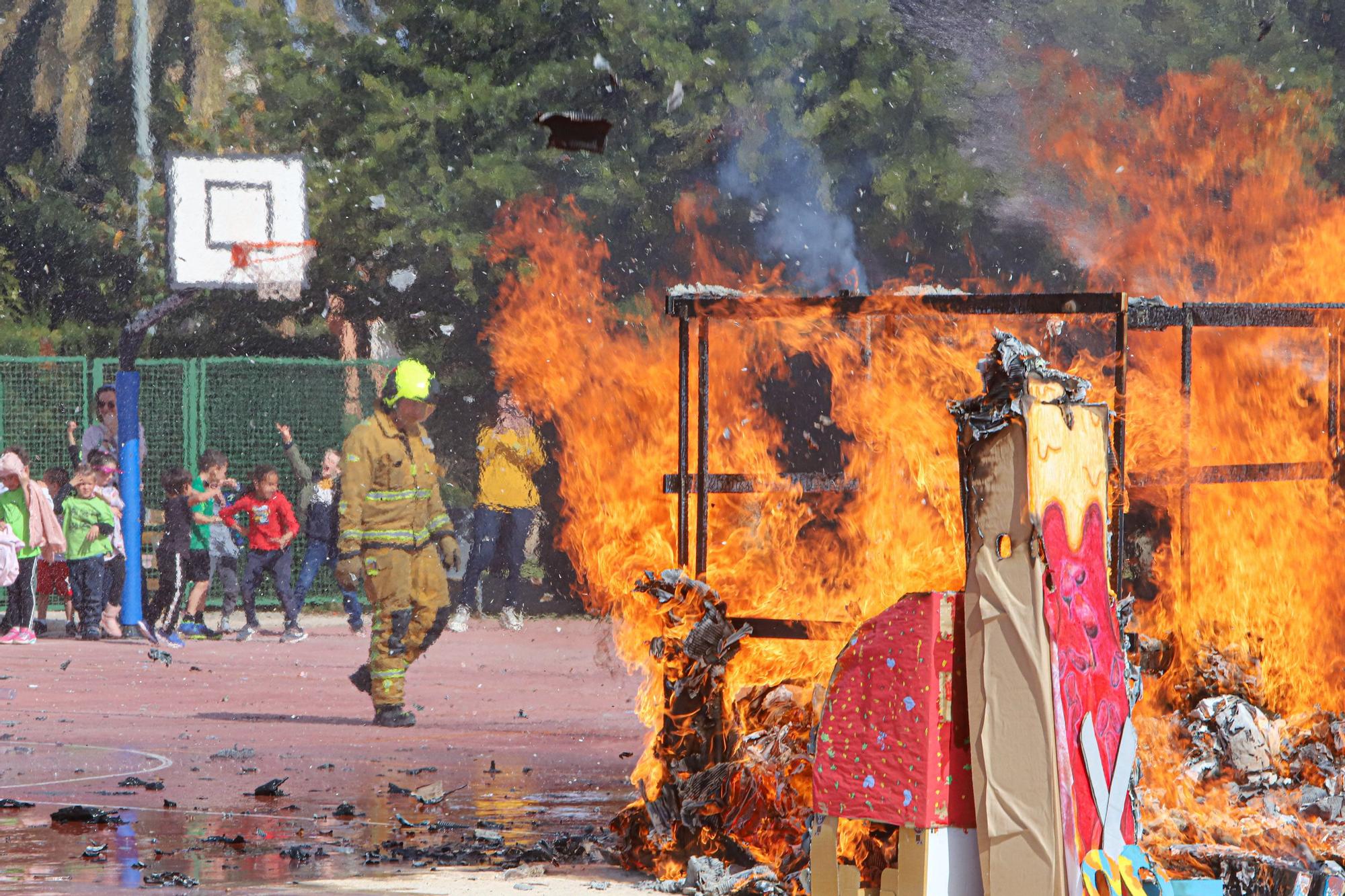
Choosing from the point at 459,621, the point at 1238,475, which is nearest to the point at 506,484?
the point at 459,621

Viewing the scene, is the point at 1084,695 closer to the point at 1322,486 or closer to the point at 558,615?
the point at 1322,486

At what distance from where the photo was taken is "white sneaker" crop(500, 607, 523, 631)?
17750 millimetres

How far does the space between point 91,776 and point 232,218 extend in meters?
10.5

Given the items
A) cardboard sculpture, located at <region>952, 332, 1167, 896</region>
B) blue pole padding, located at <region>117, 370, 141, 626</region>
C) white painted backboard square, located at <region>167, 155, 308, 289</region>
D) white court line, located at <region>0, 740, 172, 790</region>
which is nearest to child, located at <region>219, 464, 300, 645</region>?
blue pole padding, located at <region>117, 370, 141, 626</region>

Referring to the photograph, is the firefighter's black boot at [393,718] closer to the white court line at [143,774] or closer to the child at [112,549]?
the white court line at [143,774]

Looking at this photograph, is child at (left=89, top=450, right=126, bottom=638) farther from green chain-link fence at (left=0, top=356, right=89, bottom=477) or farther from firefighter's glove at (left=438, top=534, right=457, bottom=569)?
firefighter's glove at (left=438, top=534, right=457, bottom=569)

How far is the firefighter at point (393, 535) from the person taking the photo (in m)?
11.0

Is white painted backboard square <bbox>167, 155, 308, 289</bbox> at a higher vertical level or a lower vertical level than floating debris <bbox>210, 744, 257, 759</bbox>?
higher

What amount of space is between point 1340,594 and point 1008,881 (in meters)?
3.85

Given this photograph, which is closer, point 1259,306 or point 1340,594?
point 1259,306

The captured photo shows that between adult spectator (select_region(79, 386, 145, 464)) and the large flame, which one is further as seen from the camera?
adult spectator (select_region(79, 386, 145, 464))

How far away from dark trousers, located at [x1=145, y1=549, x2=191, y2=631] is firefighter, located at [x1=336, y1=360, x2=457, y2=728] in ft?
16.8

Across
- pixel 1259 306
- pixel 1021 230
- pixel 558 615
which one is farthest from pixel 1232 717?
pixel 1021 230

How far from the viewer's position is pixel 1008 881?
4.63 metres
